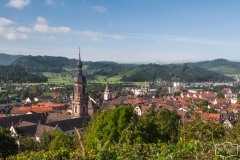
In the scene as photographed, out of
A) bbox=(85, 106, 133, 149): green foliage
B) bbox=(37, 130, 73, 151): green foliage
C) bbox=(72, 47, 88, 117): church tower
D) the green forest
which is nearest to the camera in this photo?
the green forest

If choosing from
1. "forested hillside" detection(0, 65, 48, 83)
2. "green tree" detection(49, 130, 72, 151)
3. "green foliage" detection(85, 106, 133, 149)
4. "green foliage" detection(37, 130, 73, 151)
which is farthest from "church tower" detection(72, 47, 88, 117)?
"forested hillside" detection(0, 65, 48, 83)

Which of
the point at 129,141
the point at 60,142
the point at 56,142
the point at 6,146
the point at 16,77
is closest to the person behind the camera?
the point at 129,141

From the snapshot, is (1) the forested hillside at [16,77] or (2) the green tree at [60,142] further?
(1) the forested hillside at [16,77]

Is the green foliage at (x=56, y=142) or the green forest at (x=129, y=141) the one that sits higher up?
the green forest at (x=129, y=141)

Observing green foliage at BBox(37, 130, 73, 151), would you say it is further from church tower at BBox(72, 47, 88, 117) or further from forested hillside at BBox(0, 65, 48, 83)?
forested hillside at BBox(0, 65, 48, 83)

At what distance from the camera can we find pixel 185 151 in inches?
214

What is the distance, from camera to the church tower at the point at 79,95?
134 feet

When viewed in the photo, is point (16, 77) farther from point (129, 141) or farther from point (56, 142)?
point (129, 141)

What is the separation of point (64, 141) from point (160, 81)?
Result: 173m

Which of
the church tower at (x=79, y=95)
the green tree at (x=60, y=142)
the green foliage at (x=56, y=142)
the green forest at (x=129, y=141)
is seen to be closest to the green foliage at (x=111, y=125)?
the green forest at (x=129, y=141)

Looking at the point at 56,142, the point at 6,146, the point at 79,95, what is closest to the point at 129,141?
the point at 6,146

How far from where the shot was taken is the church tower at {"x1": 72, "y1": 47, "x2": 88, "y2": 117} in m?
40.9

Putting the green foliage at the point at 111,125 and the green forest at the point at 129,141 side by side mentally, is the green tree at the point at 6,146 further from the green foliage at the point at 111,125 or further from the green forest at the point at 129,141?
the green foliage at the point at 111,125

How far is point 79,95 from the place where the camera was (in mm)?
41781
